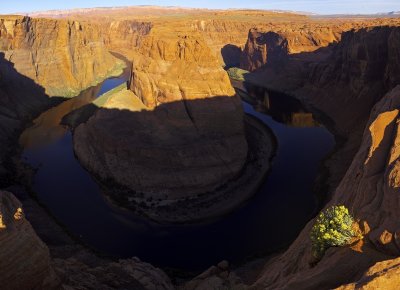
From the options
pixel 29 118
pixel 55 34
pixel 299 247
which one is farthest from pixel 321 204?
pixel 55 34

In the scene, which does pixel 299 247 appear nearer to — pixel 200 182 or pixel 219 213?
pixel 219 213

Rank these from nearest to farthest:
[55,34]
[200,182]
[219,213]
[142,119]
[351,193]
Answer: [351,193] → [219,213] → [200,182] → [142,119] → [55,34]

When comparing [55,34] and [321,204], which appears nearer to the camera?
[321,204]

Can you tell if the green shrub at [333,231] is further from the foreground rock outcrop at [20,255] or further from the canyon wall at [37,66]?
the canyon wall at [37,66]

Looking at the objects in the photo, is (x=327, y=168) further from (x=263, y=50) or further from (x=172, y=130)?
(x=263, y=50)

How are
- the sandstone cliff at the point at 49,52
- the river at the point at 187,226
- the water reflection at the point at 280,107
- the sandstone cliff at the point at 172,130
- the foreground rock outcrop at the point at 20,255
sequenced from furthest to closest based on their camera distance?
the sandstone cliff at the point at 49,52 → the water reflection at the point at 280,107 → the sandstone cliff at the point at 172,130 → the river at the point at 187,226 → the foreground rock outcrop at the point at 20,255

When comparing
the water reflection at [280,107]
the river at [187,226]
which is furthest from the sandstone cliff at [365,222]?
the water reflection at [280,107]
